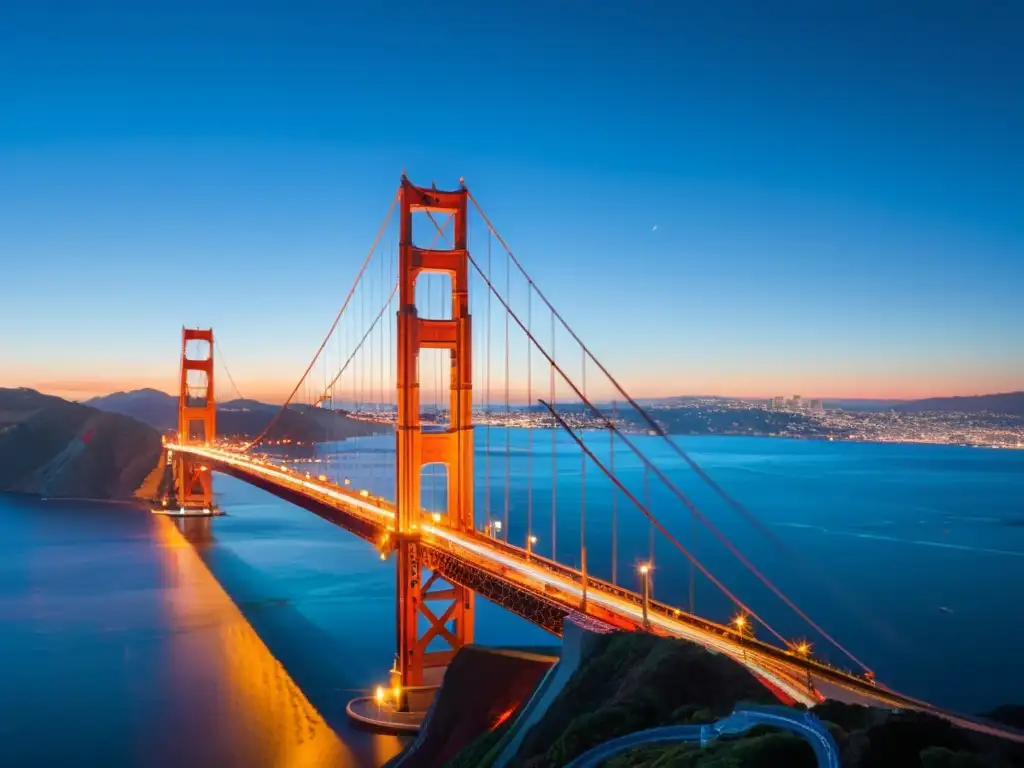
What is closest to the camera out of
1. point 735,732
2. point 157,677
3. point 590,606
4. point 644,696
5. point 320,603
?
point 735,732

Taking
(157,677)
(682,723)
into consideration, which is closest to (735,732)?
(682,723)

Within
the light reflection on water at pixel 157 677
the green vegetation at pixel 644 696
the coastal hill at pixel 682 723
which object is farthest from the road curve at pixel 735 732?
the light reflection on water at pixel 157 677

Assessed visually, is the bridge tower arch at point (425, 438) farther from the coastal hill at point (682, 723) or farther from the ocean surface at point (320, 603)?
the coastal hill at point (682, 723)

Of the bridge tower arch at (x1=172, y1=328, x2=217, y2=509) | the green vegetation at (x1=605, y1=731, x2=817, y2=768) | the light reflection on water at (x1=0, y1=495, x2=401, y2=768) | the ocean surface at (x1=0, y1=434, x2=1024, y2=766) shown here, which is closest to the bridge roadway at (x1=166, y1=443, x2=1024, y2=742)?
the green vegetation at (x1=605, y1=731, x2=817, y2=768)

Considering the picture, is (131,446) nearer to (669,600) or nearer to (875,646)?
(669,600)

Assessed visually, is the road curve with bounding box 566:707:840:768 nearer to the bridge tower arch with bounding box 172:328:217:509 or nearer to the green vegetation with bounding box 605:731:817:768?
the green vegetation with bounding box 605:731:817:768

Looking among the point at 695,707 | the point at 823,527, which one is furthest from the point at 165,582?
the point at 823,527

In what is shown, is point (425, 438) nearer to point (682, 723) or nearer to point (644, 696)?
point (644, 696)
